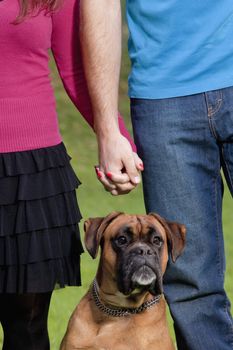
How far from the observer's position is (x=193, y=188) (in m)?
4.57

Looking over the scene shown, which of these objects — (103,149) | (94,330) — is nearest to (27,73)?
(103,149)

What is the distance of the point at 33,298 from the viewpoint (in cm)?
432

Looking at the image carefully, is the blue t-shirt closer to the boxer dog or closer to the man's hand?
the man's hand

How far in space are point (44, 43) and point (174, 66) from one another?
1.91 feet

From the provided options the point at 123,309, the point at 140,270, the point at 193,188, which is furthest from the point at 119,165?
the point at 123,309

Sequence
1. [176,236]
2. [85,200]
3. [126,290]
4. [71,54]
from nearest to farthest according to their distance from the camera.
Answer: [71,54], [176,236], [126,290], [85,200]

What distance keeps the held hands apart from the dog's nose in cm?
61

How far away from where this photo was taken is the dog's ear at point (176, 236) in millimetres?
4691

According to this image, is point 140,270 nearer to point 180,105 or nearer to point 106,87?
point 180,105

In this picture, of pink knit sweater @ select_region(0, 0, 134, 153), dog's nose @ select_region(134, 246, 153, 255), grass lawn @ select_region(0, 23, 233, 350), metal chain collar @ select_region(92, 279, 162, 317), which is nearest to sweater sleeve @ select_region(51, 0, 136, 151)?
pink knit sweater @ select_region(0, 0, 134, 153)

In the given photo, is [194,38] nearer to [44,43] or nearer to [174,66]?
[174,66]

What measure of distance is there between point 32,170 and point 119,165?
0.36 m

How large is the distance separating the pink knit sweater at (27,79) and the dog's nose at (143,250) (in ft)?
2.64

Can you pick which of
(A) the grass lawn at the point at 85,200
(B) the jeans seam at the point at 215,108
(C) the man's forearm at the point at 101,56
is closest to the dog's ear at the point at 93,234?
(C) the man's forearm at the point at 101,56
